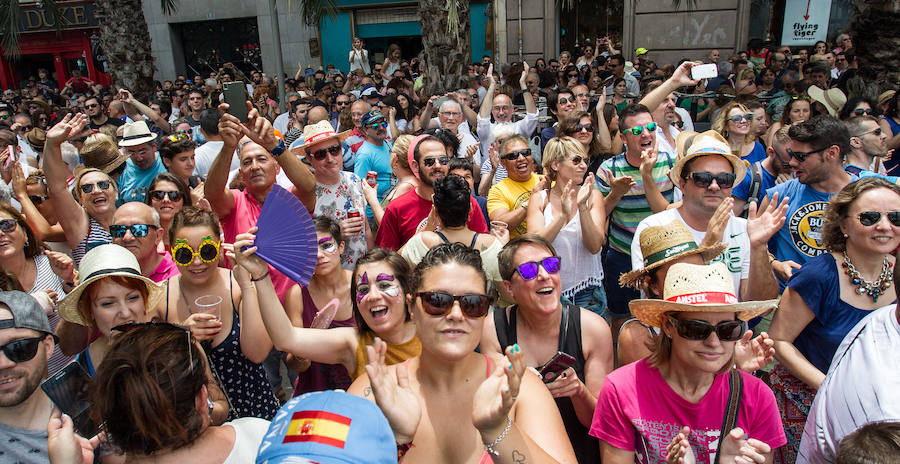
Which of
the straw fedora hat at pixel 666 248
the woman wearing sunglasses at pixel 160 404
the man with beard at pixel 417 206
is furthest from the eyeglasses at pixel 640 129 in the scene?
the woman wearing sunglasses at pixel 160 404

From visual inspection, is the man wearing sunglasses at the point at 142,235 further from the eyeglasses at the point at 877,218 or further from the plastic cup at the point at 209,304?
the eyeglasses at the point at 877,218

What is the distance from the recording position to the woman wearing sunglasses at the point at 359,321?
2.57 meters

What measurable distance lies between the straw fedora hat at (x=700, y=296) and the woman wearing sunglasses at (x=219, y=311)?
72.5 inches

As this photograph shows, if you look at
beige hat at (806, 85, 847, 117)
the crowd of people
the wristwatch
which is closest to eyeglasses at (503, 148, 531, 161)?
the crowd of people

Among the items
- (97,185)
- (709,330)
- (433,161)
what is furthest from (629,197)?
(97,185)

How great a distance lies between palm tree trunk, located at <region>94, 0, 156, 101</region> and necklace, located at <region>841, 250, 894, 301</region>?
43.3 ft

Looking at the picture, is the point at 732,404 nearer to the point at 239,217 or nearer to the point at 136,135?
the point at 239,217

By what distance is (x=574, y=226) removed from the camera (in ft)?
13.0

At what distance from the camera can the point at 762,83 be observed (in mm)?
9648

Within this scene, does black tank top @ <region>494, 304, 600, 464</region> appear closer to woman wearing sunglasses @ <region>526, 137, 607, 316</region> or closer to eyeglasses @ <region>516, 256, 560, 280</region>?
eyeglasses @ <region>516, 256, 560, 280</region>

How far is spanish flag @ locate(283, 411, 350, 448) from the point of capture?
4.41ft

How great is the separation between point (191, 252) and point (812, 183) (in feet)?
12.0

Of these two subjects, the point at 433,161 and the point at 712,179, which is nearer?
the point at 712,179

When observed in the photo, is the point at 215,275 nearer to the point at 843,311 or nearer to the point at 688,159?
the point at 688,159
